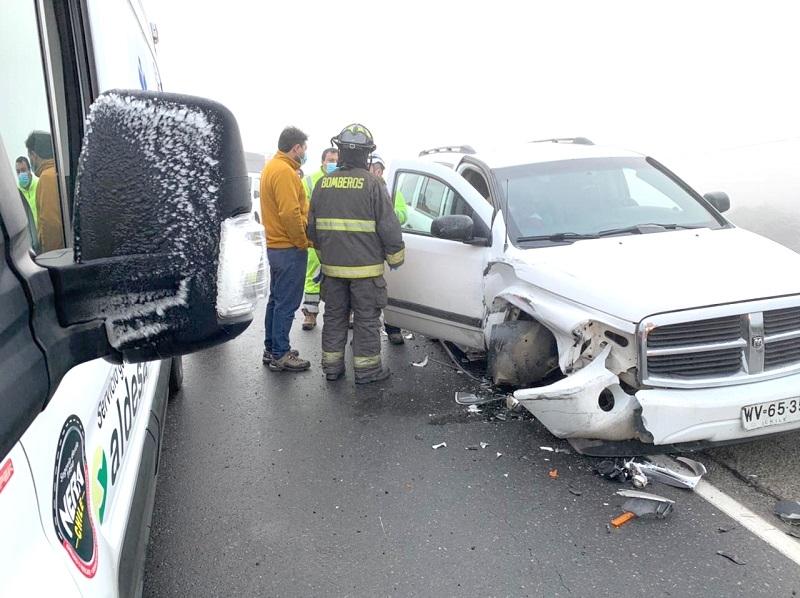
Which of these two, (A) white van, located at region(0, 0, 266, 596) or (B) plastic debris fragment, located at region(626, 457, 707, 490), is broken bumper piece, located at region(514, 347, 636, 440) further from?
(A) white van, located at region(0, 0, 266, 596)

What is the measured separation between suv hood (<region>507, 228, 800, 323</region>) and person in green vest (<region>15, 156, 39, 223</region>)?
104 inches

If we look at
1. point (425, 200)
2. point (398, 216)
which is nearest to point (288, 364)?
point (398, 216)

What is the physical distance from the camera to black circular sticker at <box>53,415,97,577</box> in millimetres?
1118

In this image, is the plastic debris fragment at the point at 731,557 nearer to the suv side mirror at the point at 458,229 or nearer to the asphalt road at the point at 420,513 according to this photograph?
the asphalt road at the point at 420,513

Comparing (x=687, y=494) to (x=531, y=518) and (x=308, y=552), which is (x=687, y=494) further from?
(x=308, y=552)

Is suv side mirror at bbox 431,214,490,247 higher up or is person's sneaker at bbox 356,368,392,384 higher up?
suv side mirror at bbox 431,214,490,247

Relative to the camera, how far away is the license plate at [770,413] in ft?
10.1

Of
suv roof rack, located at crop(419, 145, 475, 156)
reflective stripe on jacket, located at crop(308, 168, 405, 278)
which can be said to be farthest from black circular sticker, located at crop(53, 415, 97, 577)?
suv roof rack, located at crop(419, 145, 475, 156)

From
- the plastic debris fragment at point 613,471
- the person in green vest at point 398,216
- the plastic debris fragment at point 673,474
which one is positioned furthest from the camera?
the person in green vest at point 398,216

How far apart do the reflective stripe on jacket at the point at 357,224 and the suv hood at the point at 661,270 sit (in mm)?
1051

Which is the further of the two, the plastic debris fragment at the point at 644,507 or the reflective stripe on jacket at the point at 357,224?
the reflective stripe on jacket at the point at 357,224

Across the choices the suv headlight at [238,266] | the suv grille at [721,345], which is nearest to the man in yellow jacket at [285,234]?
the suv grille at [721,345]

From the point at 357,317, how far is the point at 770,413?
110 inches

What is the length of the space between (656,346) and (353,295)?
235 cm
